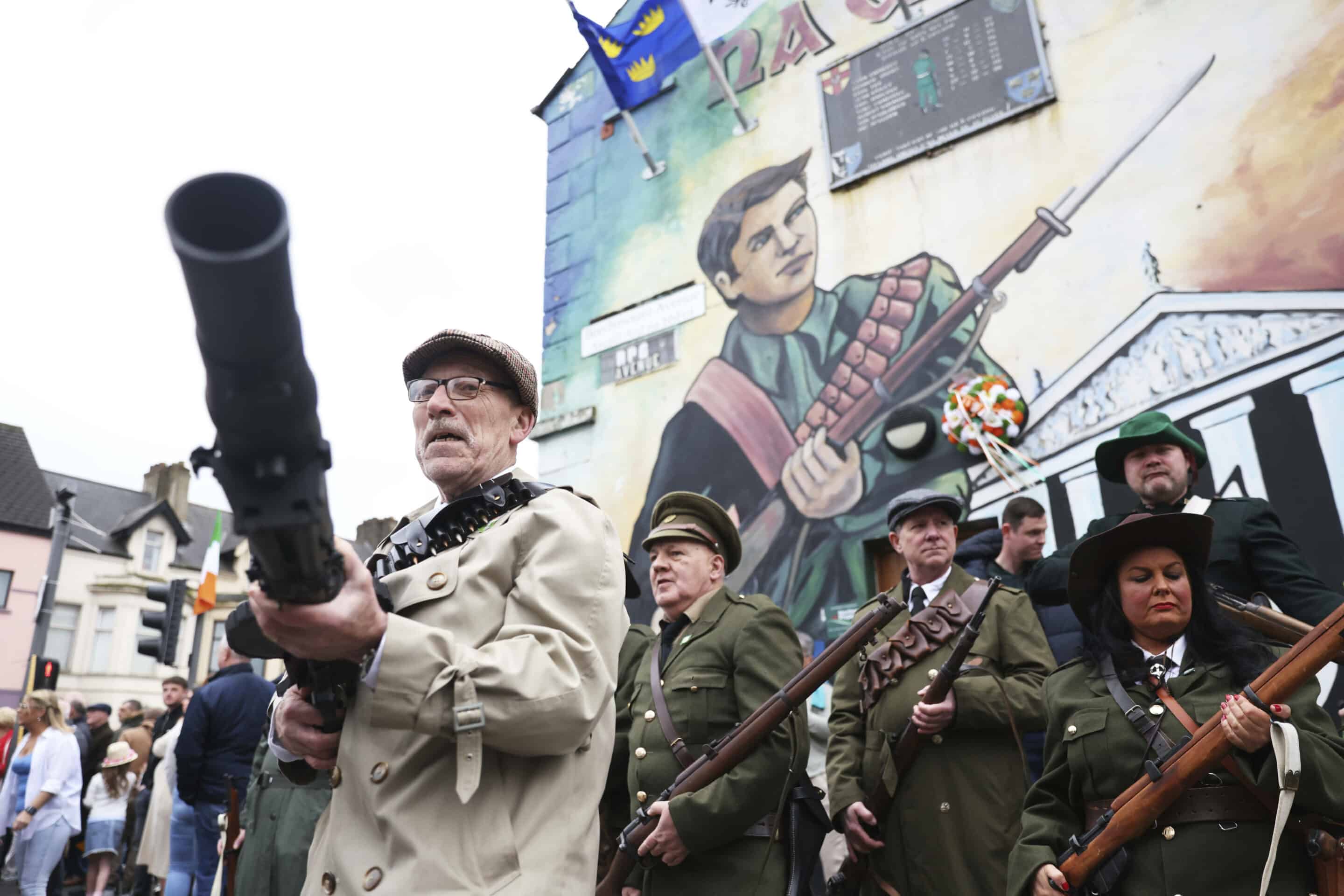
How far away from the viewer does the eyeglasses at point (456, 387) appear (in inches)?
88.2

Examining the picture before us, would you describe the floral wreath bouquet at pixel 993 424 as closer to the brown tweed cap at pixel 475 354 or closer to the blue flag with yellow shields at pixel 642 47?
the blue flag with yellow shields at pixel 642 47

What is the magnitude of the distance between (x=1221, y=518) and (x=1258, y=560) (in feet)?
0.78

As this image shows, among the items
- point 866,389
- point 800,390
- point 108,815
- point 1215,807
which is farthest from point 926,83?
point 108,815

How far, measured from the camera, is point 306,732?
1851 mm

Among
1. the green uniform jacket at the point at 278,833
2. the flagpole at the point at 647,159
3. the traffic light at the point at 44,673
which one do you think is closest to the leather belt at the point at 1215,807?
the green uniform jacket at the point at 278,833

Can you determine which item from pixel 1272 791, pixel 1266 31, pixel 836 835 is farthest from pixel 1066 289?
pixel 1272 791

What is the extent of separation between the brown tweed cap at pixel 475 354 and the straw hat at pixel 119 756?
806 centimetres

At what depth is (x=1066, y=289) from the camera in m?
8.01

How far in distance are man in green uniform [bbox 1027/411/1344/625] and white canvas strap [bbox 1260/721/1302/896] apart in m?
1.29

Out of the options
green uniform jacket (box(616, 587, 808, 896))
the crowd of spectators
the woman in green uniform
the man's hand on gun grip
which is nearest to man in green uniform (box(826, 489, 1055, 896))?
green uniform jacket (box(616, 587, 808, 896))

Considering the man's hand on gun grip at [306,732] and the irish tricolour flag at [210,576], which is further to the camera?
the irish tricolour flag at [210,576]

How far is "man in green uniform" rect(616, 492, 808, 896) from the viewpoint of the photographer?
11.8 feet

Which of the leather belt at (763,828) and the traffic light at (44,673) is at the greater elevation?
the traffic light at (44,673)

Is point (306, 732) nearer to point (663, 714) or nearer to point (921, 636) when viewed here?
point (663, 714)
